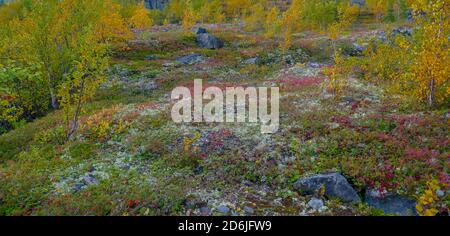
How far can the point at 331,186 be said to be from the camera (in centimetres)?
1299

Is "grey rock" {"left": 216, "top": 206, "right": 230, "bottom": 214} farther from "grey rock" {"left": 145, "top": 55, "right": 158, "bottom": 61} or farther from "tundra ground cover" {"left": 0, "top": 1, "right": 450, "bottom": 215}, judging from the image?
"grey rock" {"left": 145, "top": 55, "right": 158, "bottom": 61}

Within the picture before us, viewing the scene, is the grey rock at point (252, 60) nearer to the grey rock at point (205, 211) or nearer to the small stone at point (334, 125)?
the small stone at point (334, 125)

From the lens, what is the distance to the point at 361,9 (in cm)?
13088

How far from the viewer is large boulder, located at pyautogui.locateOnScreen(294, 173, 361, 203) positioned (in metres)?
12.6

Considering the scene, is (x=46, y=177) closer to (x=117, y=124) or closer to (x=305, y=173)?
(x=117, y=124)

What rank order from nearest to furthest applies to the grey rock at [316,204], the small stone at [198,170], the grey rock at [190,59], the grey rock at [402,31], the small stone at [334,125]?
the grey rock at [316,204] < the small stone at [198,170] < the small stone at [334,125] < the grey rock at [190,59] < the grey rock at [402,31]

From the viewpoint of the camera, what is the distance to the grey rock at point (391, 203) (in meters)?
Answer: 11.9

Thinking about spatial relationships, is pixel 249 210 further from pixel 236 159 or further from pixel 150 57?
pixel 150 57

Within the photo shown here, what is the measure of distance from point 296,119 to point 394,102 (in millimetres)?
6700

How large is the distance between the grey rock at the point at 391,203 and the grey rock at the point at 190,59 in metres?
33.5

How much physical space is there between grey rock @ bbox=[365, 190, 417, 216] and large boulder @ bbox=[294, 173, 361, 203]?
600 millimetres

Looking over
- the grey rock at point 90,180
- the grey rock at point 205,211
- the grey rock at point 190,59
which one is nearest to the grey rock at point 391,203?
the grey rock at point 205,211

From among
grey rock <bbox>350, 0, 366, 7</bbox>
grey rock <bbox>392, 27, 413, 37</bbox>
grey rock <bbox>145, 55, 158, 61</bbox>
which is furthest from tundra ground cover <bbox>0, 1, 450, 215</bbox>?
grey rock <bbox>350, 0, 366, 7</bbox>
